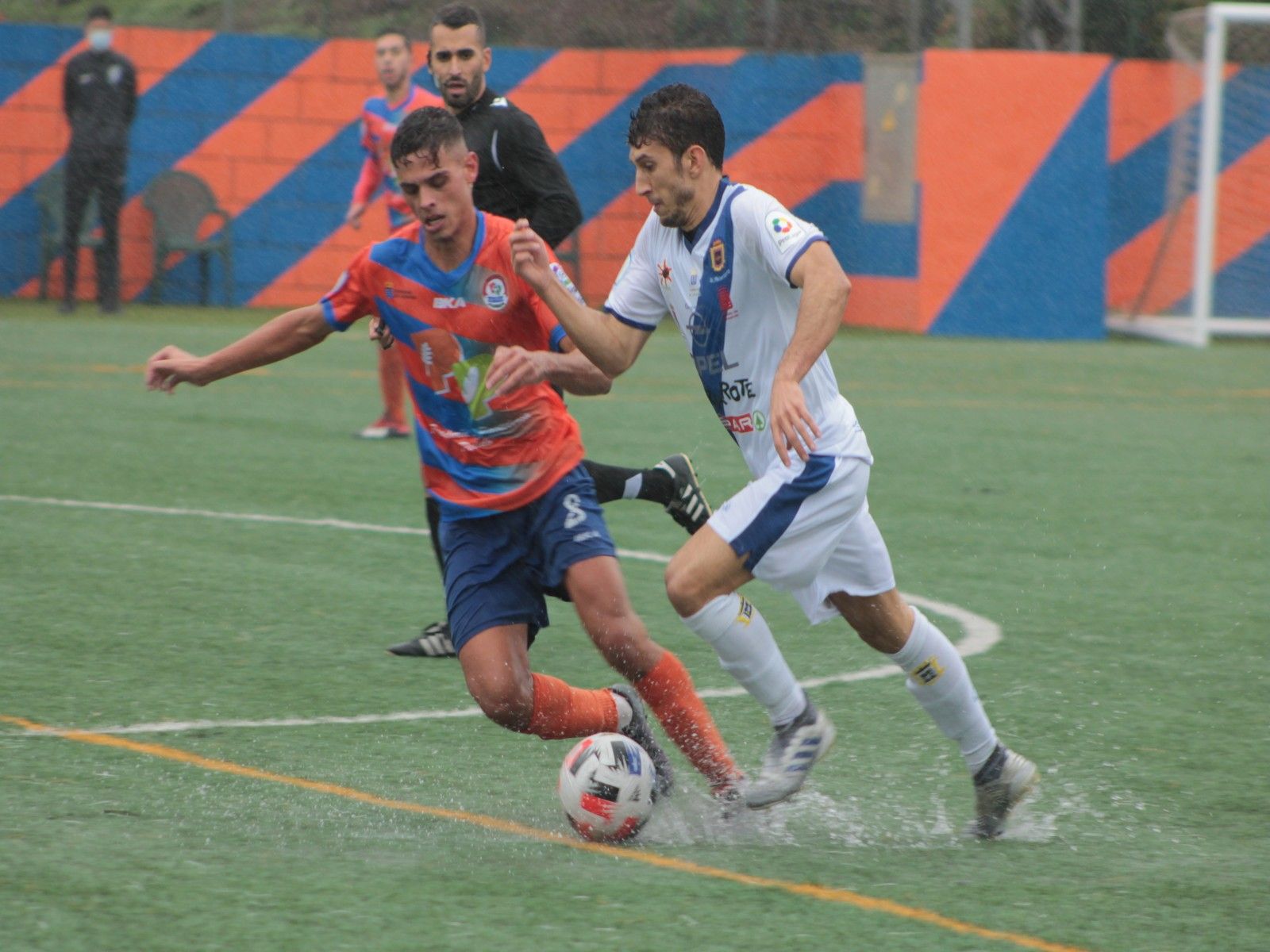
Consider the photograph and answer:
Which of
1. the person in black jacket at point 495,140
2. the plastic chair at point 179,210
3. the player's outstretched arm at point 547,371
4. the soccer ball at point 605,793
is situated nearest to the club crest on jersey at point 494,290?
the player's outstretched arm at point 547,371

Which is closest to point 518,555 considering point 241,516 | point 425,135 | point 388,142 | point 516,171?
point 425,135

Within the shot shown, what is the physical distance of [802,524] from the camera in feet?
13.9

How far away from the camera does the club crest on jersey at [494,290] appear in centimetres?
461

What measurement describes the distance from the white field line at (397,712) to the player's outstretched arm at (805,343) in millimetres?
1585

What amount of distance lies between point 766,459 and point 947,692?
686 mm

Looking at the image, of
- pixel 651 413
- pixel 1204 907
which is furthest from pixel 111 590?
pixel 651 413

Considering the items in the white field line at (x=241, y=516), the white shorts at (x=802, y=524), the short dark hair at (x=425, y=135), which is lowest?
the white field line at (x=241, y=516)

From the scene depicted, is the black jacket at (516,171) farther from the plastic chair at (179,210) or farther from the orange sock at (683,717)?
the plastic chair at (179,210)

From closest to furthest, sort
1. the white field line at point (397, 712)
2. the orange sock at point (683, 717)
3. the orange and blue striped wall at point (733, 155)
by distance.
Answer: the orange sock at point (683, 717) < the white field line at point (397, 712) < the orange and blue striped wall at point (733, 155)

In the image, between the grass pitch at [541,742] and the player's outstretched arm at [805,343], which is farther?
the player's outstretched arm at [805,343]

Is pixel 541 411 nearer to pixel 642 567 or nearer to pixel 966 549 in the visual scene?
pixel 642 567

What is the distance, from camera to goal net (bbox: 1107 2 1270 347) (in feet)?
61.4

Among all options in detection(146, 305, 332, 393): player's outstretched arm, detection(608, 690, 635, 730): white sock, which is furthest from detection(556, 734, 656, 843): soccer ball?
detection(146, 305, 332, 393): player's outstretched arm

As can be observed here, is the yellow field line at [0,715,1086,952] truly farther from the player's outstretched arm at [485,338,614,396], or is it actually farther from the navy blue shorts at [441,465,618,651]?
the player's outstretched arm at [485,338,614,396]
